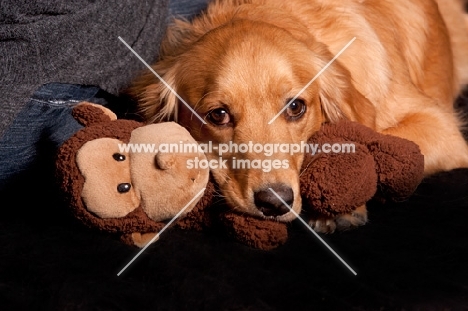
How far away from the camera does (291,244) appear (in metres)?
2.21

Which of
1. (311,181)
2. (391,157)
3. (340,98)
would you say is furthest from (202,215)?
(340,98)

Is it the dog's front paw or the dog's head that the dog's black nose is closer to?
the dog's head

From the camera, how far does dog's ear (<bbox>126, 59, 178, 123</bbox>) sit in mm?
2730

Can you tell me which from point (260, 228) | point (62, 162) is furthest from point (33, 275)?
point (260, 228)

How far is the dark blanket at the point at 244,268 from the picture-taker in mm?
1868

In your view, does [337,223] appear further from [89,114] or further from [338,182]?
[89,114]

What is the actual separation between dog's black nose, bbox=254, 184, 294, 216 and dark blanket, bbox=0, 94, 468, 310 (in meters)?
0.14

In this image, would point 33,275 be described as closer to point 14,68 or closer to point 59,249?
point 59,249

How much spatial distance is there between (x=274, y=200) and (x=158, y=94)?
36.1 inches

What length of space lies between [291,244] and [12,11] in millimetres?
1383

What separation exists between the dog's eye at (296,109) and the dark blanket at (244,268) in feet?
1.40

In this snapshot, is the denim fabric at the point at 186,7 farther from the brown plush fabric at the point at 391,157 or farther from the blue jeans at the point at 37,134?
the brown plush fabric at the point at 391,157

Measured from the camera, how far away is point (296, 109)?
8.17 feet

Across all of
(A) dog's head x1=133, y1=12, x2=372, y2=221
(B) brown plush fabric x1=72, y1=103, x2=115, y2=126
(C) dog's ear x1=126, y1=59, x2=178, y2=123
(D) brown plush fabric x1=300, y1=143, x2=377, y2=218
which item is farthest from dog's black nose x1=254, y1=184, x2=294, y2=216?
(C) dog's ear x1=126, y1=59, x2=178, y2=123
